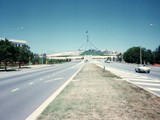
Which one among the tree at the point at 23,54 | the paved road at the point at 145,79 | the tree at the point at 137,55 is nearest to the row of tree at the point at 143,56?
the tree at the point at 137,55

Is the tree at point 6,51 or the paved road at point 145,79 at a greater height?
the tree at point 6,51

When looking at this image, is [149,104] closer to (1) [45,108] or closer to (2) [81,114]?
(2) [81,114]

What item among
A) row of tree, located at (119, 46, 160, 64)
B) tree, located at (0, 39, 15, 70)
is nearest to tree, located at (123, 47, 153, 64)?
row of tree, located at (119, 46, 160, 64)

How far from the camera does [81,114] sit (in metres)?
7.10

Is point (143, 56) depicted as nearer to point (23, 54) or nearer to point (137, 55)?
point (137, 55)

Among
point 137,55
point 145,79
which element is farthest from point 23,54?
point 137,55

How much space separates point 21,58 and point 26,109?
1988 inches

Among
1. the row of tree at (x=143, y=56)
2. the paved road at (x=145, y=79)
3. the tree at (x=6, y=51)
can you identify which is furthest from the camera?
the row of tree at (x=143, y=56)

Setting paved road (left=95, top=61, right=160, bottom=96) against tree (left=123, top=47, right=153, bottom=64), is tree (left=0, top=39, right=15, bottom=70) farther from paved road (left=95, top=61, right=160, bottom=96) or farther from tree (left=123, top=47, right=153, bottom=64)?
tree (left=123, top=47, right=153, bottom=64)

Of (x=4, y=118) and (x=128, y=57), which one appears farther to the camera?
(x=128, y=57)

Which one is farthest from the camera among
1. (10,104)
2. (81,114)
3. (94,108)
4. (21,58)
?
(21,58)

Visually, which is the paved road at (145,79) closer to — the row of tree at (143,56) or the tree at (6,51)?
the tree at (6,51)

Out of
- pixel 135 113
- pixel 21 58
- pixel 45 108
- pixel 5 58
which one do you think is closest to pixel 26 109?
pixel 45 108

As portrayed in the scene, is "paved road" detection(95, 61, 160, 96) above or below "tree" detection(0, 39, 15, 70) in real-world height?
below
